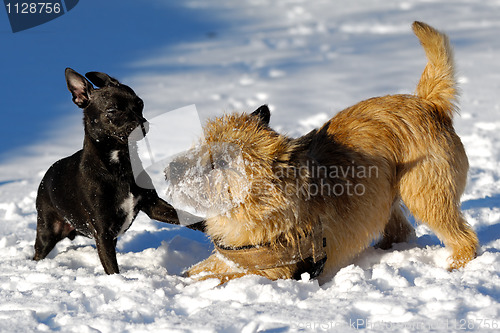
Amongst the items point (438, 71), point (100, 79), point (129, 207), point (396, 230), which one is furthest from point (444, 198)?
point (100, 79)

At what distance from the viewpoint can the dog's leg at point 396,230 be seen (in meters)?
4.59

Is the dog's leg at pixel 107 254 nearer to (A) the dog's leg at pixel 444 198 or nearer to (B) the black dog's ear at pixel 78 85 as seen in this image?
(B) the black dog's ear at pixel 78 85

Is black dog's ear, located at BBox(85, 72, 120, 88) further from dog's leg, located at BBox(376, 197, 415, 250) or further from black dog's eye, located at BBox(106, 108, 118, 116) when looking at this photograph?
dog's leg, located at BBox(376, 197, 415, 250)

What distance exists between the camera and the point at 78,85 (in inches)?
162

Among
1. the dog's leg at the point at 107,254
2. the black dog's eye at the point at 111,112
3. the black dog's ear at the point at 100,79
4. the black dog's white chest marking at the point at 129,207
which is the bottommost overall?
the dog's leg at the point at 107,254

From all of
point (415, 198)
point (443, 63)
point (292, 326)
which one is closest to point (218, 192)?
point (292, 326)

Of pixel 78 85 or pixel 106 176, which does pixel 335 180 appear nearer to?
pixel 106 176

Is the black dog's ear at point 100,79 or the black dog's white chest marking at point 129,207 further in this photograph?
the black dog's ear at point 100,79

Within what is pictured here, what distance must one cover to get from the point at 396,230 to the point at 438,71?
4.28 ft

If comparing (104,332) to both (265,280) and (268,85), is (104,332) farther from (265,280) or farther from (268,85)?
(268,85)

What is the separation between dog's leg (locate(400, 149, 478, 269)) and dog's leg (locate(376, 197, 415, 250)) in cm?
53

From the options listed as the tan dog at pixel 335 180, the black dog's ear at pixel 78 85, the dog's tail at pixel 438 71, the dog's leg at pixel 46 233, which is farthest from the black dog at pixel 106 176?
the dog's tail at pixel 438 71

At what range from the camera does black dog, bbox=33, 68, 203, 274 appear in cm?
399

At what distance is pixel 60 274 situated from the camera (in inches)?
155
